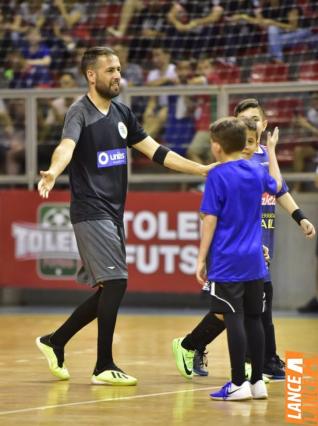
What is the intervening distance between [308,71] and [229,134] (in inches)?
306

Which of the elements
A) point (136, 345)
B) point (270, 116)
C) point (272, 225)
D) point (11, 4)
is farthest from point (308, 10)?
point (272, 225)

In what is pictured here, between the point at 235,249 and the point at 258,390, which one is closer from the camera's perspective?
the point at 235,249

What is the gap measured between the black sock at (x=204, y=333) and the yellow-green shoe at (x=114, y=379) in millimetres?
541

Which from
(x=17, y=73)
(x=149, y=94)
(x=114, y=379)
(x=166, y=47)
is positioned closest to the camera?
(x=114, y=379)

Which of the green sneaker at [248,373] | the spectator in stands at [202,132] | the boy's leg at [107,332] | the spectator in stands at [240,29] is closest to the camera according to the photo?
the green sneaker at [248,373]

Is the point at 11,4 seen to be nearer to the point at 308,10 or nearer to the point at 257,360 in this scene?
the point at 308,10

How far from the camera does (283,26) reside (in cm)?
1502

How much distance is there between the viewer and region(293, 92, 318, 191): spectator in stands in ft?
44.4

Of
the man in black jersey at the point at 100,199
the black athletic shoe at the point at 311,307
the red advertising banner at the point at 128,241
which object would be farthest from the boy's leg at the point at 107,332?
the black athletic shoe at the point at 311,307

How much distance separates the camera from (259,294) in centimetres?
695

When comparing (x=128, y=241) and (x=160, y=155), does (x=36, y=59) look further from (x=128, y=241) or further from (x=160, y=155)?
(x=160, y=155)

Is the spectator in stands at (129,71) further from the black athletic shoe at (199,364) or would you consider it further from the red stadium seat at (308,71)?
the black athletic shoe at (199,364)

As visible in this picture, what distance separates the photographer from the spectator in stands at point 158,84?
13969mm

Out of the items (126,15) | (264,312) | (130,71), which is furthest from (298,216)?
(126,15)
